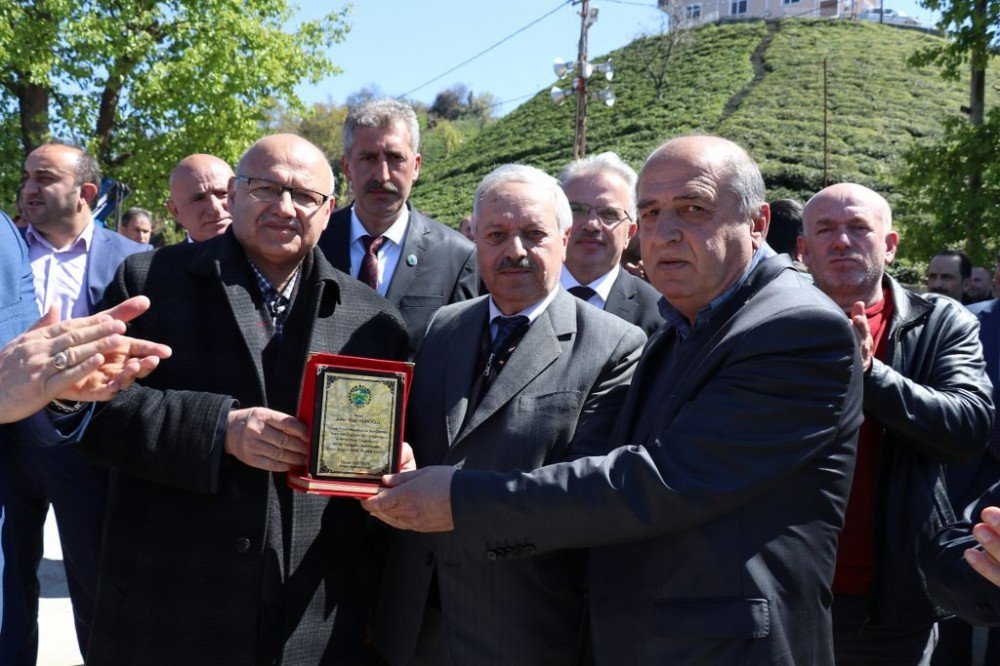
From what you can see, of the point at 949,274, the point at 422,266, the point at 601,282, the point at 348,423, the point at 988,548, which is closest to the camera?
the point at 988,548

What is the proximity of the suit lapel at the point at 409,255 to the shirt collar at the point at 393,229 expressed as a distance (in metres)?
0.02

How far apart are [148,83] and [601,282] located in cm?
1718

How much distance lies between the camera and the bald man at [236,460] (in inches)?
123

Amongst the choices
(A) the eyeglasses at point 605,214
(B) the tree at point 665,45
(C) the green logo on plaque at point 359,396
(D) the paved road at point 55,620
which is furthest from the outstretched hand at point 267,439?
(B) the tree at point 665,45

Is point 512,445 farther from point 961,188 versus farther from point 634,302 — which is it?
point 961,188

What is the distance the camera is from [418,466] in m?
3.26

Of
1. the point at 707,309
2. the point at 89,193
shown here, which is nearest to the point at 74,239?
the point at 89,193

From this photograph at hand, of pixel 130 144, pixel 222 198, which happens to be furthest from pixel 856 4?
pixel 222 198

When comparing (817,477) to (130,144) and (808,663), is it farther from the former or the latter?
(130,144)

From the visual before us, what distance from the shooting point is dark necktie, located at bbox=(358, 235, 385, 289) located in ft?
14.3

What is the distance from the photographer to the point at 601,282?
15.2 ft

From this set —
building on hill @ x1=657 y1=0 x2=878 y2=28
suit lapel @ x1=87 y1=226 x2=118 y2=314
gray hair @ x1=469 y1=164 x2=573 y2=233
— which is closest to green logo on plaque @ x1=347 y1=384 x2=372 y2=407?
gray hair @ x1=469 y1=164 x2=573 y2=233

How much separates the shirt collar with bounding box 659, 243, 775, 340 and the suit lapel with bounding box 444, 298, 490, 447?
694 millimetres

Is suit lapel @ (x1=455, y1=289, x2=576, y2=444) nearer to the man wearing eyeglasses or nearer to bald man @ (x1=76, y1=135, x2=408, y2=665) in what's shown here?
bald man @ (x1=76, y1=135, x2=408, y2=665)
